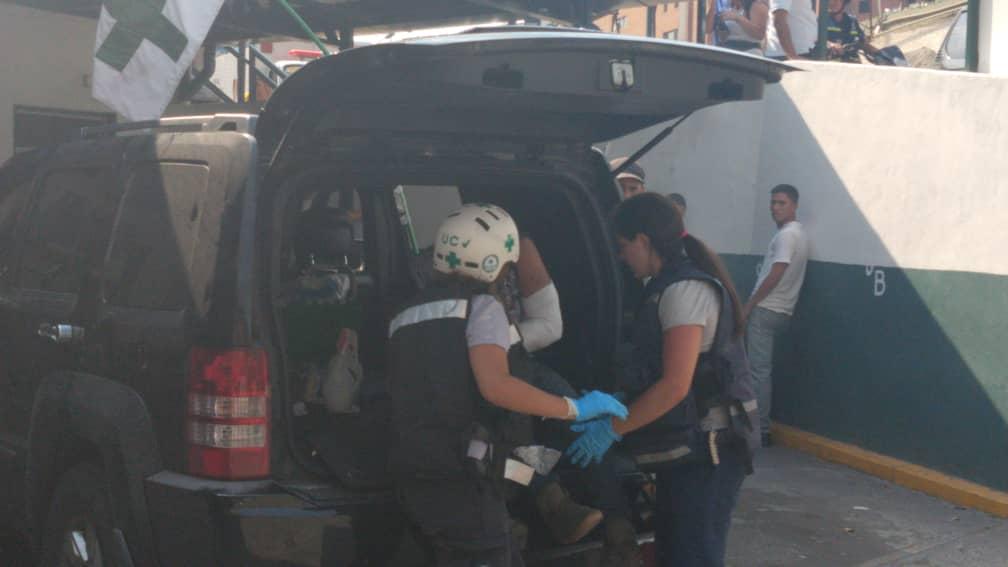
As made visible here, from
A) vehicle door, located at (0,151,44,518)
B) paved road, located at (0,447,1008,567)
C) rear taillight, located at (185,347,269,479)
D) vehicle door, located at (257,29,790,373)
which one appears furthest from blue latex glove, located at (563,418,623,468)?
paved road, located at (0,447,1008,567)

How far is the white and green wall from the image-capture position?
7160 mm

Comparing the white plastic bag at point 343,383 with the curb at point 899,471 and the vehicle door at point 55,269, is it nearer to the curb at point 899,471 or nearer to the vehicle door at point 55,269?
the vehicle door at point 55,269

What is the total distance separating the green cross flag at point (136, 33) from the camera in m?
7.27

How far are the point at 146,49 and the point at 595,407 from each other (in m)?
4.60

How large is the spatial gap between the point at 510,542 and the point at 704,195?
613 centimetres

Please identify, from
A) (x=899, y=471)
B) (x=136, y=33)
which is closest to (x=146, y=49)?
(x=136, y=33)

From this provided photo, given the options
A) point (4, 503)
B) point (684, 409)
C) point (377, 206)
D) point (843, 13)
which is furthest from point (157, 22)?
point (843, 13)

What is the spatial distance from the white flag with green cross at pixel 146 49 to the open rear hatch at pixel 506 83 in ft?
11.2

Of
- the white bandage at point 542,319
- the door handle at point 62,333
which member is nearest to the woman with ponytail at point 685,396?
the white bandage at point 542,319

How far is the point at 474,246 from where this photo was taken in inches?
145

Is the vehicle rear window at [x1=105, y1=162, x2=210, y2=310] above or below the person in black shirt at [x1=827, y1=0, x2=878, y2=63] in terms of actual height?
below

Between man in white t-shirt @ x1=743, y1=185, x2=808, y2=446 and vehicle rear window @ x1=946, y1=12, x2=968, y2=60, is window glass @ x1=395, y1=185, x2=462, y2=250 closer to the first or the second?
man in white t-shirt @ x1=743, y1=185, x2=808, y2=446

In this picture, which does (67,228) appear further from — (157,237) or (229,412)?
(229,412)

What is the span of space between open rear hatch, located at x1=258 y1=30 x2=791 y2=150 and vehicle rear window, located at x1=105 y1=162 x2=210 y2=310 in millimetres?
309
